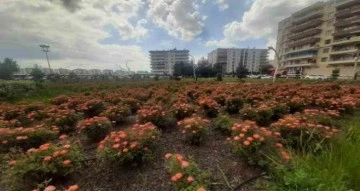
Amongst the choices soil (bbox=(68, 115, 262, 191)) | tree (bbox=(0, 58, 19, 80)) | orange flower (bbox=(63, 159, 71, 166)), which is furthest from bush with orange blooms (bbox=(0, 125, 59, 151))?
tree (bbox=(0, 58, 19, 80))

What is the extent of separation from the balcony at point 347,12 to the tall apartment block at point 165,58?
80509mm

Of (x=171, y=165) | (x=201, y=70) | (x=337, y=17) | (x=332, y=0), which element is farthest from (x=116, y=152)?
(x=332, y=0)

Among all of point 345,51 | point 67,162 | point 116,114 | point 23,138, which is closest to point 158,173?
point 67,162

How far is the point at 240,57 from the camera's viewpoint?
13462 centimetres

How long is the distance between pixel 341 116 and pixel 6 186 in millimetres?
8881

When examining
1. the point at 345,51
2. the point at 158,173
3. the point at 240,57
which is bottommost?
the point at 158,173

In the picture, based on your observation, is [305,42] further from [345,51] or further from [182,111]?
[182,111]

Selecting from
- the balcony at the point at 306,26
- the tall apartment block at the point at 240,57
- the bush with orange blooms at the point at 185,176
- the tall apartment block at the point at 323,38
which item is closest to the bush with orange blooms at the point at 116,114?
the bush with orange blooms at the point at 185,176

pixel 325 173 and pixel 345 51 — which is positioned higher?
pixel 345 51

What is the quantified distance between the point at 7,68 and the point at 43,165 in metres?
66.4

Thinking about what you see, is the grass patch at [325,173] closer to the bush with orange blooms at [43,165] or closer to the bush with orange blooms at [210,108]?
the bush with orange blooms at [43,165]

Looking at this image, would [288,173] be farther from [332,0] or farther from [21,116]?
[332,0]

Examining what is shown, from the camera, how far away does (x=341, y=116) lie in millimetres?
6805

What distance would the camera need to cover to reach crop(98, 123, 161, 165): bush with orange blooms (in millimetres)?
3719
